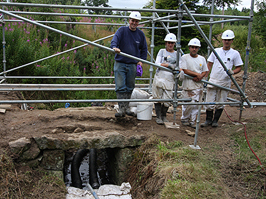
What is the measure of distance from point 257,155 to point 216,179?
2.92ft

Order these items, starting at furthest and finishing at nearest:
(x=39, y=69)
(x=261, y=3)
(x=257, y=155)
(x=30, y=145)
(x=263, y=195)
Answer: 1. (x=261, y=3)
2. (x=39, y=69)
3. (x=30, y=145)
4. (x=257, y=155)
5. (x=263, y=195)

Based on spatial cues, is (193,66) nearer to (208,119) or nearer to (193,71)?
(193,71)

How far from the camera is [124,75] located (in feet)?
15.5

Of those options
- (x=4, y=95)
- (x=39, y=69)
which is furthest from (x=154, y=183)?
(x=39, y=69)

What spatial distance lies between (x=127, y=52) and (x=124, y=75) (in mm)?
416

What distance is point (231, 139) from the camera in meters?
4.51

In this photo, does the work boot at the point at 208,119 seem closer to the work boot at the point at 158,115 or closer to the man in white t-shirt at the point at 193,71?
the man in white t-shirt at the point at 193,71

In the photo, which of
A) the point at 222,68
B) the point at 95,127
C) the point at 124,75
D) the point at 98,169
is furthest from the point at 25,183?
the point at 222,68

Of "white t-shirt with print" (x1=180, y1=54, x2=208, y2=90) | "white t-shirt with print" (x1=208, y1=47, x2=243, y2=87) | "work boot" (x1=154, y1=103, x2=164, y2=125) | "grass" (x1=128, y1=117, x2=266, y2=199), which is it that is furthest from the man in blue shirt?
"white t-shirt with print" (x1=208, y1=47, x2=243, y2=87)

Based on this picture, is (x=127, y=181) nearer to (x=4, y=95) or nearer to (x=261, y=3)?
(x=4, y=95)

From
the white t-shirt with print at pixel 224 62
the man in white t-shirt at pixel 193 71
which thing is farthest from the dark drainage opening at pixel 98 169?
the white t-shirt with print at pixel 224 62

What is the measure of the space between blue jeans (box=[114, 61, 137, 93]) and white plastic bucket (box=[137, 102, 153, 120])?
1.34 feet

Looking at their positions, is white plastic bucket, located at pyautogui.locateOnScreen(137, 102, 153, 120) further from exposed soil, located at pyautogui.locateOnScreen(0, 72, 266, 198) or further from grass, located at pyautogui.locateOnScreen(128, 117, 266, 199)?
grass, located at pyautogui.locateOnScreen(128, 117, 266, 199)

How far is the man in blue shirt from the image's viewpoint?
4.56 meters
